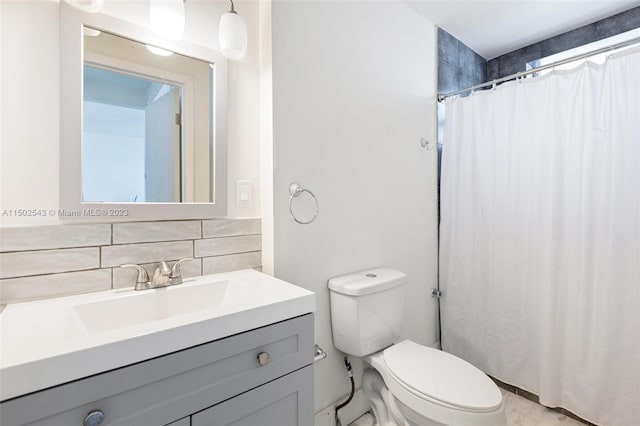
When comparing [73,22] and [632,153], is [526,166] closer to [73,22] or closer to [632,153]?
[632,153]

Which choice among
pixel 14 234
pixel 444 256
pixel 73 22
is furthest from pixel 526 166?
pixel 14 234

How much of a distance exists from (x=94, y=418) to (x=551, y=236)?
201cm

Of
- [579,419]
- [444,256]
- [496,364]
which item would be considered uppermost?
[444,256]

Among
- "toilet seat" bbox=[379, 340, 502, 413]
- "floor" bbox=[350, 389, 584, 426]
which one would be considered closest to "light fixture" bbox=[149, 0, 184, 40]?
"toilet seat" bbox=[379, 340, 502, 413]

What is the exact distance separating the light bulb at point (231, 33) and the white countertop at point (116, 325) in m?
0.89

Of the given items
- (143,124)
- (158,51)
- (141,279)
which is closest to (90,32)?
(158,51)

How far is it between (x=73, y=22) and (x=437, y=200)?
207 centimetres

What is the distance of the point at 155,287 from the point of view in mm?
1079

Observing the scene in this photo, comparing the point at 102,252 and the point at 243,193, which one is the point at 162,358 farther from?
the point at 243,193

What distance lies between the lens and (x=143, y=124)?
113 centimetres

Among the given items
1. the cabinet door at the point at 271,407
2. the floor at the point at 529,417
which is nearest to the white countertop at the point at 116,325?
the cabinet door at the point at 271,407

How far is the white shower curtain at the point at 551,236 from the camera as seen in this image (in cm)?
148

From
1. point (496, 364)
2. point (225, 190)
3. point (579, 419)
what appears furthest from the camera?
point (496, 364)

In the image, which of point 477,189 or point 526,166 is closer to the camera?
point 526,166
